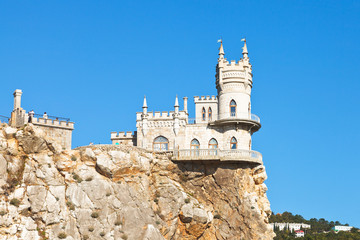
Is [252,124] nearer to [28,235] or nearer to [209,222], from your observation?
Answer: [209,222]

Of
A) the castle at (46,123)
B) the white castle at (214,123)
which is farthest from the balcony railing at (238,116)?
the castle at (46,123)

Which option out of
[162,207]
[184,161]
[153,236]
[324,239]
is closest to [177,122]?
[184,161]

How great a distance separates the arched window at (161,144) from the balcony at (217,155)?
2101 mm

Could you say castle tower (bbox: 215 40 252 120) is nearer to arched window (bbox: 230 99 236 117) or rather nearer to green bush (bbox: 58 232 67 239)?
arched window (bbox: 230 99 236 117)

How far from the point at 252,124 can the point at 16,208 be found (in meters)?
29.1

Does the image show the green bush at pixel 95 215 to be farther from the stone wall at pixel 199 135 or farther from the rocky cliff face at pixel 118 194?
the stone wall at pixel 199 135

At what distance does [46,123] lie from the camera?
6625 cm

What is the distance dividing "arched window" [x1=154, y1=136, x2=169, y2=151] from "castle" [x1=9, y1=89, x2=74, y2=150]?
10287 mm

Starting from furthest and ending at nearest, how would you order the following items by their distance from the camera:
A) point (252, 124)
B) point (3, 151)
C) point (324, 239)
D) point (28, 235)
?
point (324, 239), point (252, 124), point (3, 151), point (28, 235)

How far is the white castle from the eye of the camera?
224 ft

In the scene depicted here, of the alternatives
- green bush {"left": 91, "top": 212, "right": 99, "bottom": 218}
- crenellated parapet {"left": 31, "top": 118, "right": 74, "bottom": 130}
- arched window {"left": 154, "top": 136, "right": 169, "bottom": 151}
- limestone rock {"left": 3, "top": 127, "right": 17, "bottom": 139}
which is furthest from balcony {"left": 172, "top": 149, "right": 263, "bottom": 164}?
limestone rock {"left": 3, "top": 127, "right": 17, "bottom": 139}

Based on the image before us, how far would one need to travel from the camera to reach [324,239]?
501 ft

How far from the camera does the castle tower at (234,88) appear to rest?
69125mm

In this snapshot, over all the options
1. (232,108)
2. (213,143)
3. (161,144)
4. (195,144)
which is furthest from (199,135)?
(232,108)
